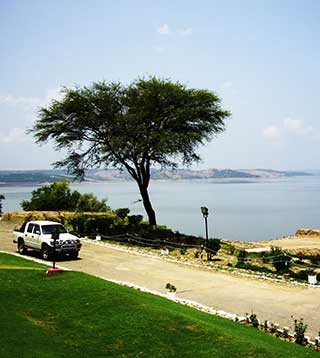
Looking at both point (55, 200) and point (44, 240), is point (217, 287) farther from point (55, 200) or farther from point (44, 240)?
point (55, 200)

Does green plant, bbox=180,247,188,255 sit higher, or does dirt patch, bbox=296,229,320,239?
green plant, bbox=180,247,188,255

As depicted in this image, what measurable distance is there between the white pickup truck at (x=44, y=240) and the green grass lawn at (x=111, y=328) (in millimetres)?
9488

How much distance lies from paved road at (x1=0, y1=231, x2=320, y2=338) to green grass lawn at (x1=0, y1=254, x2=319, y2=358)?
2.56 metres

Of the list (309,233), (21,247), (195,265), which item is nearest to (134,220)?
(21,247)

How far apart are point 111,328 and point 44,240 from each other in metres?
14.2

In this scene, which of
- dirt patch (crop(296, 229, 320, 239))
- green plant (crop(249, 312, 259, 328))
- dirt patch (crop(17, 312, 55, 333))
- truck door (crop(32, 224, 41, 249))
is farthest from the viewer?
dirt patch (crop(296, 229, 320, 239))

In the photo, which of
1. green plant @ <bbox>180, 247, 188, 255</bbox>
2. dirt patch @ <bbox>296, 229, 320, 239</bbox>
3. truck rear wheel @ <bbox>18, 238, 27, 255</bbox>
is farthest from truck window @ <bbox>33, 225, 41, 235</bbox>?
dirt patch @ <bbox>296, 229, 320, 239</bbox>

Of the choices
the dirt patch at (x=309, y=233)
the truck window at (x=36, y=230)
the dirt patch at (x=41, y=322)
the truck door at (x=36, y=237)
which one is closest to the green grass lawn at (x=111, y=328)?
the dirt patch at (x=41, y=322)

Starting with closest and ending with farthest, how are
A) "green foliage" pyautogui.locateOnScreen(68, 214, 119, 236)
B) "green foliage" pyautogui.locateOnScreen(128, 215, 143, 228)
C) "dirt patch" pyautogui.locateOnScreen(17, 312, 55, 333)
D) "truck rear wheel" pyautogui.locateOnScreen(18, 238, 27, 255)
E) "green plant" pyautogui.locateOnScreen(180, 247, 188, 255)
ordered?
"dirt patch" pyautogui.locateOnScreen(17, 312, 55, 333) < "truck rear wheel" pyautogui.locateOnScreen(18, 238, 27, 255) < "green plant" pyautogui.locateOnScreen(180, 247, 188, 255) < "green foliage" pyautogui.locateOnScreen(68, 214, 119, 236) < "green foliage" pyautogui.locateOnScreen(128, 215, 143, 228)

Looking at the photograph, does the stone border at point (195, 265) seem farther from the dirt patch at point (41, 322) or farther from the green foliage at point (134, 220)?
the dirt patch at point (41, 322)

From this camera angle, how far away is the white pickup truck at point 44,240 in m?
24.8

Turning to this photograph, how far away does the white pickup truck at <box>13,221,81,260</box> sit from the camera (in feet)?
81.5

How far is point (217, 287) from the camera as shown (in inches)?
758

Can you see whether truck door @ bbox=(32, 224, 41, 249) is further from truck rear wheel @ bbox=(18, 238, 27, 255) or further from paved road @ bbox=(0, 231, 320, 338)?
paved road @ bbox=(0, 231, 320, 338)
